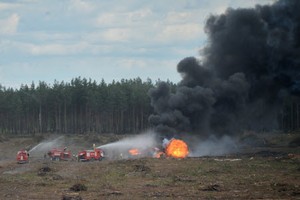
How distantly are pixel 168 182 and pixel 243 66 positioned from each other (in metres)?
43.8

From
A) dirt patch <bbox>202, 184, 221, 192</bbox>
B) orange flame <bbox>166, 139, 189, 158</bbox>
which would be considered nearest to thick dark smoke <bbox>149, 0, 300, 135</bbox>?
orange flame <bbox>166, 139, 189, 158</bbox>

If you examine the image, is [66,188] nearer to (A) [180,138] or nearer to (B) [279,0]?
(A) [180,138]

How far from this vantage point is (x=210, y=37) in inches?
3135

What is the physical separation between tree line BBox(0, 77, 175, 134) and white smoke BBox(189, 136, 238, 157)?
141 feet

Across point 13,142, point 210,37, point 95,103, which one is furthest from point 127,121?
point 210,37

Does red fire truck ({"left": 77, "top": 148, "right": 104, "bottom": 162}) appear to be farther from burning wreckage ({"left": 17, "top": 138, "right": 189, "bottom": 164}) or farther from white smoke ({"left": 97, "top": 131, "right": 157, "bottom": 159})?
white smoke ({"left": 97, "top": 131, "right": 157, "bottom": 159})

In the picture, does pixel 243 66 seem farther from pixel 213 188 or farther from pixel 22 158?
pixel 213 188

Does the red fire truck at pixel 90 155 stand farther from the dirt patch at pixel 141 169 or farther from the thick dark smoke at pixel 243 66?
the dirt patch at pixel 141 169

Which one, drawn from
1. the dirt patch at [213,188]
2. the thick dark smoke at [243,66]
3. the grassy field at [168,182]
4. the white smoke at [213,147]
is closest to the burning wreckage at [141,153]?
the white smoke at [213,147]

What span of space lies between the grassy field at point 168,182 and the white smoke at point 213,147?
1862 cm

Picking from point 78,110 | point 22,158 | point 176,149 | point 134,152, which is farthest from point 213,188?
point 78,110

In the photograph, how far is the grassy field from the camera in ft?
102

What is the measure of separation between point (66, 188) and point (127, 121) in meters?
96.7

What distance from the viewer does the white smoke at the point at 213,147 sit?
73.8 meters
